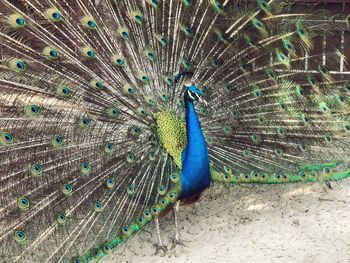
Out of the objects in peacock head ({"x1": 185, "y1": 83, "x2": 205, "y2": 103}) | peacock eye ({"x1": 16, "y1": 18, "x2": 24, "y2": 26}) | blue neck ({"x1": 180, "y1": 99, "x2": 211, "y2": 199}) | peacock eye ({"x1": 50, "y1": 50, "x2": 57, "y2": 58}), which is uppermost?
peacock eye ({"x1": 16, "y1": 18, "x2": 24, "y2": 26})

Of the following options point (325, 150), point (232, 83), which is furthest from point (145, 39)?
point (325, 150)

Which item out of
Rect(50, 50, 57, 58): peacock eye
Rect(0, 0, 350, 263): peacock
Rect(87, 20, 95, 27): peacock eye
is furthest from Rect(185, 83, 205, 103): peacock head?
Rect(50, 50, 57, 58): peacock eye

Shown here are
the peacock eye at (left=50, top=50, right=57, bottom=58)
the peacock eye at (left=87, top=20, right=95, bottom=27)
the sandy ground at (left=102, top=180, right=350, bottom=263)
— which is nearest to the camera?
the peacock eye at (left=50, top=50, right=57, bottom=58)

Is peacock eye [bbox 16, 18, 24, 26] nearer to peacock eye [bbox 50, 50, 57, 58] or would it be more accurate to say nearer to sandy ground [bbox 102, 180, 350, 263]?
peacock eye [bbox 50, 50, 57, 58]

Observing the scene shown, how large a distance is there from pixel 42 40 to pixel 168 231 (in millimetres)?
1616

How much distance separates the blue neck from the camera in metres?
3.54

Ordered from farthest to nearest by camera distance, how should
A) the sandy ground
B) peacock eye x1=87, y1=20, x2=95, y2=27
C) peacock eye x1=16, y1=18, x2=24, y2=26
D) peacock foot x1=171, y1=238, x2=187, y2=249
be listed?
peacock foot x1=171, y1=238, x2=187, y2=249
the sandy ground
peacock eye x1=87, y1=20, x2=95, y2=27
peacock eye x1=16, y1=18, x2=24, y2=26

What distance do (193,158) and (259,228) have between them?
835 mm

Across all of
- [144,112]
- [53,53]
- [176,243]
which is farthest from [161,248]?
[53,53]

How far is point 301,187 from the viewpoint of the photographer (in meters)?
4.49

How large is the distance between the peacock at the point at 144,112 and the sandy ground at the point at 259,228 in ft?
0.66

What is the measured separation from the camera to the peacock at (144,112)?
3.23 meters

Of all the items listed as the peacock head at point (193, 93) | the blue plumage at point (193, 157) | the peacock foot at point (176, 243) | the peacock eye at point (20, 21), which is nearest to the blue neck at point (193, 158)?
the blue plumage at point (193, 157)

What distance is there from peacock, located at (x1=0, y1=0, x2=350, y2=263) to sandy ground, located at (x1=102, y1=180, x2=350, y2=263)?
20 centimetres
